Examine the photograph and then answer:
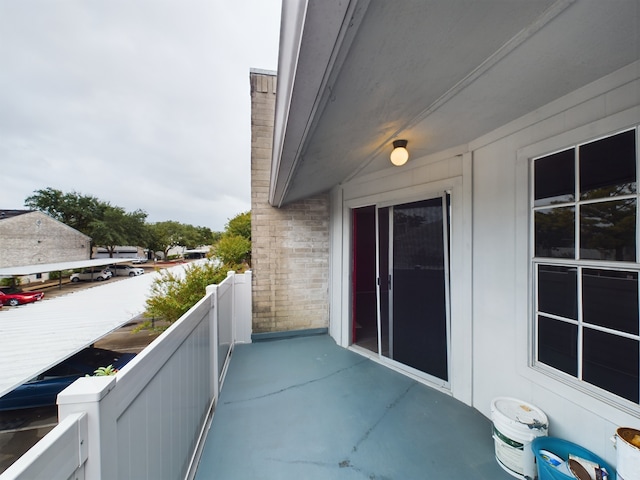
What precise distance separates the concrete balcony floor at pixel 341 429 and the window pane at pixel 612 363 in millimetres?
1028

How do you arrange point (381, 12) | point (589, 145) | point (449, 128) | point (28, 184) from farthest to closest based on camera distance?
1. point (28, 184)
2. point (449, 128)
3. point (589, 145)
4. point (381, 12)

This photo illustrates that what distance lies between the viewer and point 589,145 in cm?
182

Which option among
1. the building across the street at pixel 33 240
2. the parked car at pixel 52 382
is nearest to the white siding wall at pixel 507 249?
the parked car at pixel 52 382

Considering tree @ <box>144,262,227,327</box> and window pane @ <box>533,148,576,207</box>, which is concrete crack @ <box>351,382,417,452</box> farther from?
tree @ <box>144,262,227,327</box>

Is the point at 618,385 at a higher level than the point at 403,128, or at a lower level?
lower

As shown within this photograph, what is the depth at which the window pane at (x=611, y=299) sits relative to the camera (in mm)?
1635

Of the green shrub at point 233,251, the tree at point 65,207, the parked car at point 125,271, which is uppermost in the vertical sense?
the tree at point 65,207

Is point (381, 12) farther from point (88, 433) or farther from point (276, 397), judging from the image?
point (276, 397)

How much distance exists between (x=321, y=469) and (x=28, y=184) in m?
53.0

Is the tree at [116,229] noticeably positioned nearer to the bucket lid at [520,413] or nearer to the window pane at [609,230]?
the bucket lid at [520,413]

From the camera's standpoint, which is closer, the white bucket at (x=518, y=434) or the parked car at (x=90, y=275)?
the white bucket at (x=518, y=434)

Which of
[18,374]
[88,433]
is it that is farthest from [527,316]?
[18,374]

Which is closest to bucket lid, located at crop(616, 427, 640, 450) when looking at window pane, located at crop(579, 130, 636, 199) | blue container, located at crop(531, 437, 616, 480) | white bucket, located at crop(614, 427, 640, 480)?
white bucket, located at crop(614, 427, 640, 480)

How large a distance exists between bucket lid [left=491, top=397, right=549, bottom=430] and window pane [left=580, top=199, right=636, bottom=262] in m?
1.30
